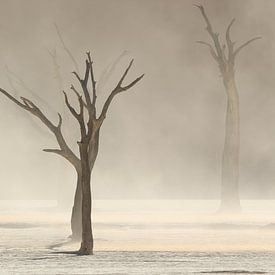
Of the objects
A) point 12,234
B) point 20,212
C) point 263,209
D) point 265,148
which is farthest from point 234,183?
point 265,148

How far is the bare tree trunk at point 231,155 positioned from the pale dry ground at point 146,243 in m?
1.12

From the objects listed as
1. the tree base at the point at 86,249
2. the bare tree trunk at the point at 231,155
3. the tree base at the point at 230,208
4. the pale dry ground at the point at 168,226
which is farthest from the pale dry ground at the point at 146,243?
the bare tree trunk at the point at 231,155

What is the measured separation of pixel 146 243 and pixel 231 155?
1713cm

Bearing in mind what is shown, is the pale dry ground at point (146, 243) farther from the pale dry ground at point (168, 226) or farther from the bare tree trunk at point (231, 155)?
the bare tree trunk at point (231, 155)

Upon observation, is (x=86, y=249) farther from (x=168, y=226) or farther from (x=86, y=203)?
(x=168, y=226)

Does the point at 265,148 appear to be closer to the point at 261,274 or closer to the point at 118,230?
the point at 118,230

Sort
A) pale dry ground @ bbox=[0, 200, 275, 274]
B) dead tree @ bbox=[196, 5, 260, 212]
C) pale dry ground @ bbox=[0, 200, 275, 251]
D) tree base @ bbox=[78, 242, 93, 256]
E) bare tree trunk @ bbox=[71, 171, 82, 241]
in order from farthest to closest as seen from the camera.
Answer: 1. dead tree @ bbox=[196, 5, 260, 212]
2. bare tree trunk @ bbox=[71, 171, 82, 241]
3. pale dry ground @ bbox=[0, 200, 275, 251]
4. tree base @ bbox=[78, 242, 93, 256]
5. pale dry ground @ bbox=[0, 200, 275, 274]

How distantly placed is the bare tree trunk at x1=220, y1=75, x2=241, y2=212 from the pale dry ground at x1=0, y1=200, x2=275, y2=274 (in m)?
1.12

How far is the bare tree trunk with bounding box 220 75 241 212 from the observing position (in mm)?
45500

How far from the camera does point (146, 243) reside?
2923 centimetres

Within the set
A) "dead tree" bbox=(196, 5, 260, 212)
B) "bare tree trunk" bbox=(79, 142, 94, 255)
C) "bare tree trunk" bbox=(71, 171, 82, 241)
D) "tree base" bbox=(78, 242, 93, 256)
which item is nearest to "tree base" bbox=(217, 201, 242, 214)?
"dead tree" bbox=(196, 5, 260, 212)

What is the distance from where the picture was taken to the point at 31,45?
2938 inches

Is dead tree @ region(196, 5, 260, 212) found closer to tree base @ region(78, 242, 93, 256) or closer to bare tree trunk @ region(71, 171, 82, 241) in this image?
bare tree trunk @ region(71, 171, 82, 241)

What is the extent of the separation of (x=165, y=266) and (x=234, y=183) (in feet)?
81.0
